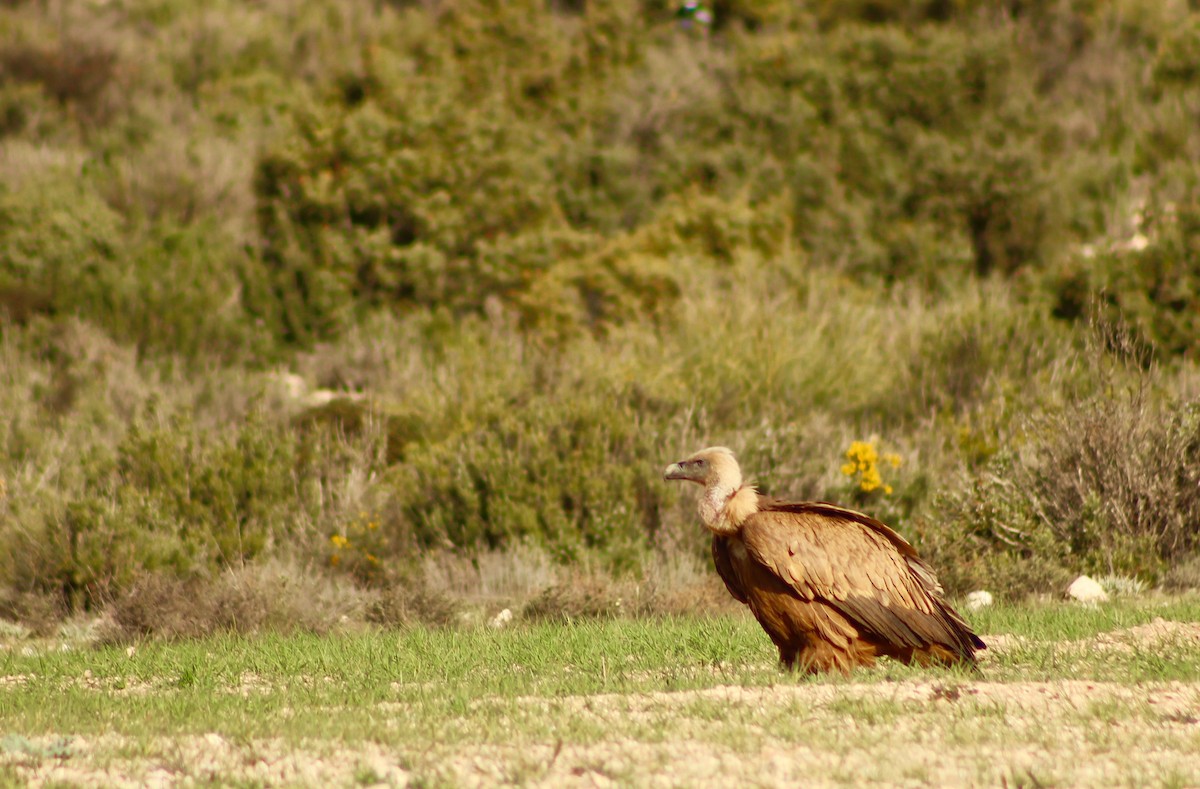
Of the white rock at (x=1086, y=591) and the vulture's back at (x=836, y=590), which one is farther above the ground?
the vulture's back at (x=836, y=590)

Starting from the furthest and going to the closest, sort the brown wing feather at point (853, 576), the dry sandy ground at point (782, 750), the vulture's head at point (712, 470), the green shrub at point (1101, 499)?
the green shrub at point (1101, 499) < the vulture's head at point (712, 470) < the brown wing feather at point (853, 576) < the dry sandy ground at point (782, 750)

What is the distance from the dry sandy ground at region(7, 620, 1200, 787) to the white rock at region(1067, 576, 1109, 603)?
4823mm

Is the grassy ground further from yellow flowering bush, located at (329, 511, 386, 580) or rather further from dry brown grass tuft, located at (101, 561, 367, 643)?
yellow flowering bush, located at (329, 511, 386, 580)

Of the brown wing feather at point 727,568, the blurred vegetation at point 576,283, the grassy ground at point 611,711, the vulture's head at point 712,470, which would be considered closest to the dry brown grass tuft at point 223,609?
the blurred vegetation at point 576,283

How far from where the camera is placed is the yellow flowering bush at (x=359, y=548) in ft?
46.7

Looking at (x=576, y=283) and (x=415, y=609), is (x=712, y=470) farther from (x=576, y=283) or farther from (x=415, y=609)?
(x=576, y=283)

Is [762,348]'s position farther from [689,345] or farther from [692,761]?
[692,761]

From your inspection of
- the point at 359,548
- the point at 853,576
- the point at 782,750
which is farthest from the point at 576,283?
the point at 782,750

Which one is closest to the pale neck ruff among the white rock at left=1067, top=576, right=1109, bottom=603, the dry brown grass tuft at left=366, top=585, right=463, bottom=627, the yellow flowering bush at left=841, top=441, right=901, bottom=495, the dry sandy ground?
the dry sandy ground

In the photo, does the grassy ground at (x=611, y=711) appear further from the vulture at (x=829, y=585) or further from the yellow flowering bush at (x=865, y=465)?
the yellow flowering bush at (x=865, y=465)

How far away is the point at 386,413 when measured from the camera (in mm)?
17719

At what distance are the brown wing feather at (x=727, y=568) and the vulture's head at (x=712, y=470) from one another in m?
0.32

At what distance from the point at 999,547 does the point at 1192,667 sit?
5.54m

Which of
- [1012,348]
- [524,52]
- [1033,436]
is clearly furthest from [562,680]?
[524,52]
